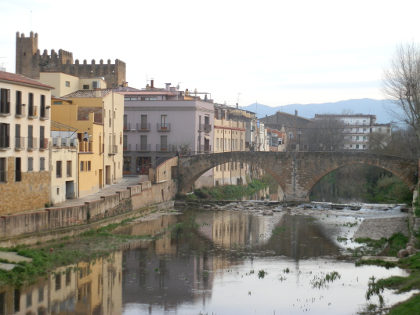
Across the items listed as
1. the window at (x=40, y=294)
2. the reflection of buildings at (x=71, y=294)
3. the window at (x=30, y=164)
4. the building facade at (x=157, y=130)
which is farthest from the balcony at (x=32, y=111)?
the building facade at (x=157, y=130)

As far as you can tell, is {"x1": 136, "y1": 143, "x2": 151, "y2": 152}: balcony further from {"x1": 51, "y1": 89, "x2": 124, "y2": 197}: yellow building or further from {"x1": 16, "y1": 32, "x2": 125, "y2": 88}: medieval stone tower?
{"x1": 16, "y1": 32, "x2": 125, "y2": 88}: medieval stone tower

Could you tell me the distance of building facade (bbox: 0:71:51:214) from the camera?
33.6m

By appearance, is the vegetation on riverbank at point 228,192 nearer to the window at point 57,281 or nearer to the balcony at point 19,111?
the balcony at point 19,111

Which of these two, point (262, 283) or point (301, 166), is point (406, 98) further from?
point (262, 283)

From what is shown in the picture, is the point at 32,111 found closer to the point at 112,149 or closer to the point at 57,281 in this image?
the point at 57,281

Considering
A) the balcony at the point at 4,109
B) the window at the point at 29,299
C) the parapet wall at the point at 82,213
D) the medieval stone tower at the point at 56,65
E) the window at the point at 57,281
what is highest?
the medieval stone tower at the point at 56,65

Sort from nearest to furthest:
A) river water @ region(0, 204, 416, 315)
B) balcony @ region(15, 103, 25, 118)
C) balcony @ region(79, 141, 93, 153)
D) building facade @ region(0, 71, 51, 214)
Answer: river water @ region(0, 204, 416, 315), building facade @ region(0, 71, 51, 214), balcony @ region(15, 103, 25, 118), balcony @ region(79, 141, 93, 153)

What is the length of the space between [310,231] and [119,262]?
15427mm

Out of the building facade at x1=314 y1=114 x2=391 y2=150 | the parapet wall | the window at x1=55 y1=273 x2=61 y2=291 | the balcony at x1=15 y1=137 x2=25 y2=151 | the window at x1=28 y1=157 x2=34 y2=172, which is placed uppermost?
the building facade at x1=314 y1=114 x2=391 y2=150

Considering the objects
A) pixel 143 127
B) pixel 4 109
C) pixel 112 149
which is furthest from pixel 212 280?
pixel 143 127

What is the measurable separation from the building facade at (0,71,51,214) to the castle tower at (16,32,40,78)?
40.9 m

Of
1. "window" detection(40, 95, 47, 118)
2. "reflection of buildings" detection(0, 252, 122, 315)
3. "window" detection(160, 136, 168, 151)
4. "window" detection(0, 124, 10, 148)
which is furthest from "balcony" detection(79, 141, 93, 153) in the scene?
"window" detection(160, 136, 168, 151)

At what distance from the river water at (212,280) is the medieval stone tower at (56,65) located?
3925 cm

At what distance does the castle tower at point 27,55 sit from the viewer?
77188 mm
